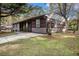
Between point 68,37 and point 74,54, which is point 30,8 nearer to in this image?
point 68,37

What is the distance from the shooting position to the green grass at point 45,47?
7.88 ft

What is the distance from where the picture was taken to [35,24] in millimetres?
2514

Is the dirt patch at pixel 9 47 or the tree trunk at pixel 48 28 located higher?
the tree trunk at pixel 48 28

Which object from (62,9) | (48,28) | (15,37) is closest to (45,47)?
(48,28)

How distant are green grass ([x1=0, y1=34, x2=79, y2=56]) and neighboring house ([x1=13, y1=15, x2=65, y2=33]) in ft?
0.52

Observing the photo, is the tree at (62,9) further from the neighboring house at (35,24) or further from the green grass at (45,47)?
the green grass at (45,47)

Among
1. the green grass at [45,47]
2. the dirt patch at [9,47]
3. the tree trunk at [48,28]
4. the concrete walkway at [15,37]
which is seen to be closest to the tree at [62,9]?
the tree trunk at [48,28]

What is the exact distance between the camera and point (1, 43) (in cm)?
243

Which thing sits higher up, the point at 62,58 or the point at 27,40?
the point at 27,40

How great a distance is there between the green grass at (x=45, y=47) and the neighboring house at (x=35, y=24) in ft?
0.52

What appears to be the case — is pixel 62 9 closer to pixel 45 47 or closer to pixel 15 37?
pixel 45 47

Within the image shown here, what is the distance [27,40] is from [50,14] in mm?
466

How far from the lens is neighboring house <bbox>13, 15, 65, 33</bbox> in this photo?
244 centimetres

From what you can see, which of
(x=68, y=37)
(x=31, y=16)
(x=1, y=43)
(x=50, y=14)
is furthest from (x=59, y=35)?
(x=1, y=43)
